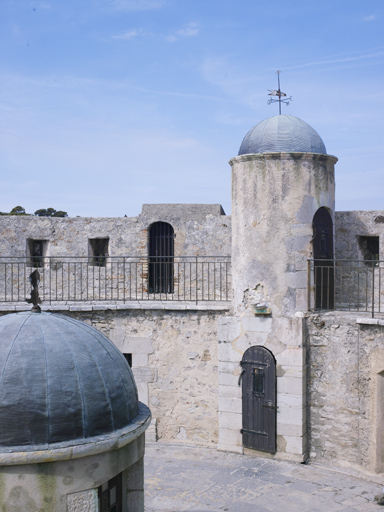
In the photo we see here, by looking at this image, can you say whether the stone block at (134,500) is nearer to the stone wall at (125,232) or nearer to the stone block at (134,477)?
the stone block at (134,477)

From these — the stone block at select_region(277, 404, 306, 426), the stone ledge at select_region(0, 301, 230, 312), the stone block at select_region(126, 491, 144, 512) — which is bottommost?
the stone block at select_region(277, 404, 306, 426)

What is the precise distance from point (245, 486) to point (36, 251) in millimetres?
8079

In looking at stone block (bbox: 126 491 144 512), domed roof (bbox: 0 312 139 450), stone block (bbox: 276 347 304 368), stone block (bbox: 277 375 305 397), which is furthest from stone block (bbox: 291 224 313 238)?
stone block (bbox: 126 491 144 512)

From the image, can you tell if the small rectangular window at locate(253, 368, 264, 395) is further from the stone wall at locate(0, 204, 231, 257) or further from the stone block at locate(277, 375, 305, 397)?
the stone wall at locate(0, 204, 231, 257)

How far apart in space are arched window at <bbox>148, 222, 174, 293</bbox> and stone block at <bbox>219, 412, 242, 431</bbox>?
3.72m

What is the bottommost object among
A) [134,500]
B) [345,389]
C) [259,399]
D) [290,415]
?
[290,415]

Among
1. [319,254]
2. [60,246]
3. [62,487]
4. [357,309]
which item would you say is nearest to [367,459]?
[357,309]

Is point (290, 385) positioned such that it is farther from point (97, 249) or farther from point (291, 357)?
point (97, 249)

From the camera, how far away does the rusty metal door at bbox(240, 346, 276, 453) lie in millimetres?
11070

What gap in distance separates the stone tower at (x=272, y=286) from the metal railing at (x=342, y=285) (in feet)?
1.32

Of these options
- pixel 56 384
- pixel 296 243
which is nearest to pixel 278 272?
pixel 296 243

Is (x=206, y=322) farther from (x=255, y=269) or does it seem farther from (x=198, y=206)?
(x=198, y=206)

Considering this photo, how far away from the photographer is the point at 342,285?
1251 centimetres

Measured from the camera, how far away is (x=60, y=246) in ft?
48.2
